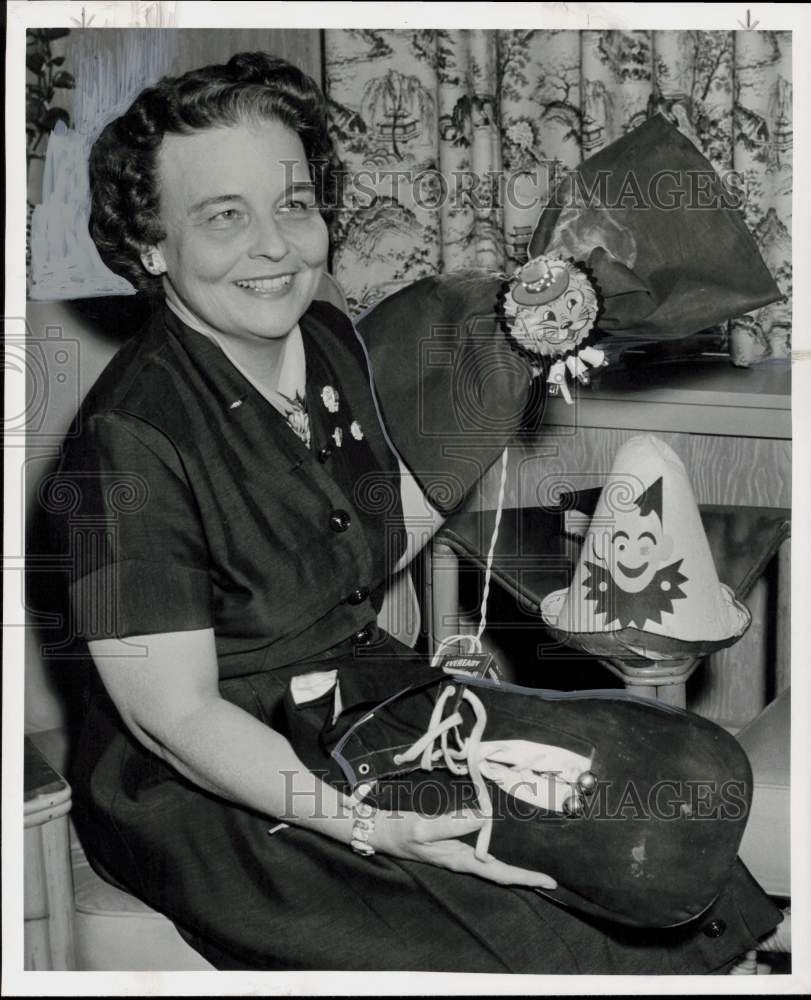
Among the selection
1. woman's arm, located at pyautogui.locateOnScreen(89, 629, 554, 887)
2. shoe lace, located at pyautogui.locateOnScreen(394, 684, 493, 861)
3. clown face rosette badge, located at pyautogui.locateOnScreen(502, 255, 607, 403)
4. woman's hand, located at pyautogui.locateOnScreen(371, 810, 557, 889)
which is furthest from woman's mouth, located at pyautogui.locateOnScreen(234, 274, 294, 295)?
woman's hand, located at pyautogui.locateOnScreen(371, 810, 557, 889)

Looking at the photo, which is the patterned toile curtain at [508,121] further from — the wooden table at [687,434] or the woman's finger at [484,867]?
the woman's finger at [484,867]

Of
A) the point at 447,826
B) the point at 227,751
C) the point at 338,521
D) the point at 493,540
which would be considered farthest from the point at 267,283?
the point at 447,826

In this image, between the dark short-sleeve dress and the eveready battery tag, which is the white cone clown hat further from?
the dark short-sleeve dress

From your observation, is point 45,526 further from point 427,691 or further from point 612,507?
point 612,507

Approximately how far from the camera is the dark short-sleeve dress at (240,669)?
1326 mm

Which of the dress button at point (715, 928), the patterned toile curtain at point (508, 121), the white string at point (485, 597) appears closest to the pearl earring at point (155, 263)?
the patterned toile curtain at point (508, 121)

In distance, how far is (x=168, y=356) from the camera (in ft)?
4.42

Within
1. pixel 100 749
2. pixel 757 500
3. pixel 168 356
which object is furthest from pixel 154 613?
pixel 757 500

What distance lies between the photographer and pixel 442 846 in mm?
1337

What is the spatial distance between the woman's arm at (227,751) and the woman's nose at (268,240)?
42 centimetres

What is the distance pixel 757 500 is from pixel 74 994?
39.0 inches

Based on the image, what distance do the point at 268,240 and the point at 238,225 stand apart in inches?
1.4

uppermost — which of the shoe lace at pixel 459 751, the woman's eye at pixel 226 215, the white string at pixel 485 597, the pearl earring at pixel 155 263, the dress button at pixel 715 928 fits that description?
the woman's eye at pixel 226 215

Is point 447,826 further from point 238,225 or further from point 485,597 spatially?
point 238,225
